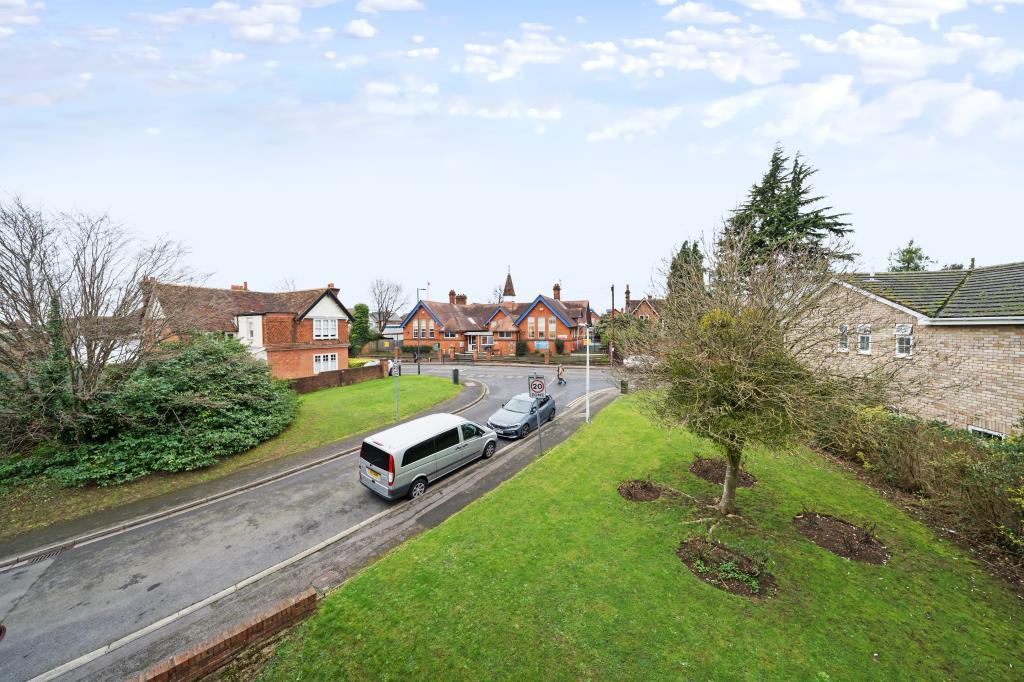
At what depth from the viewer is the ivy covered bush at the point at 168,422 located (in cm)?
1177

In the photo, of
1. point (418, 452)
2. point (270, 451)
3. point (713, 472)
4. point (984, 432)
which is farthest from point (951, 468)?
point (270, 451)

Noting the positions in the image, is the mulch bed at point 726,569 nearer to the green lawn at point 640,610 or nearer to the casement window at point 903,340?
the green lawn at point 640,610

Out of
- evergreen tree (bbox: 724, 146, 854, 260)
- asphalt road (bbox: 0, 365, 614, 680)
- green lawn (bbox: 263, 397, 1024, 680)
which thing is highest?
evergreen tree (bbox: 724, 146, 854, 260)

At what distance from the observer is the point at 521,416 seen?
16281 millimetres

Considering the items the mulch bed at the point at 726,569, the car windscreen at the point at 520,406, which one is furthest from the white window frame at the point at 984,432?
the car windscreen at the point at 520,406

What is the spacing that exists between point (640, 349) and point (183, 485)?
15.2 m

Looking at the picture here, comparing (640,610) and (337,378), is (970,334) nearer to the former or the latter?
(640,610)

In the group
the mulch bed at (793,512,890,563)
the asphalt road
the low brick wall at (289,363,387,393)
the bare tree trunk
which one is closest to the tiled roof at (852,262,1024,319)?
the mulch bed at (793,512,890,563)

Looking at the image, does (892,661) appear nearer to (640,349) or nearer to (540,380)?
(640,349)

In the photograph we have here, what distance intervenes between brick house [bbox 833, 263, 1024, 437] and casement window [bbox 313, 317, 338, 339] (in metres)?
31.5

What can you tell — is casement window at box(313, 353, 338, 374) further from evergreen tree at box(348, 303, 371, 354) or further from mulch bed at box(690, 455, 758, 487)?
mulch bed at box(690, 455, 758, 487)

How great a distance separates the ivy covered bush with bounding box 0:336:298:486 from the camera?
463 inches

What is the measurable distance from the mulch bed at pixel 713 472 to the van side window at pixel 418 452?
8403 mm

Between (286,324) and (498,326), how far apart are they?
27.6m
